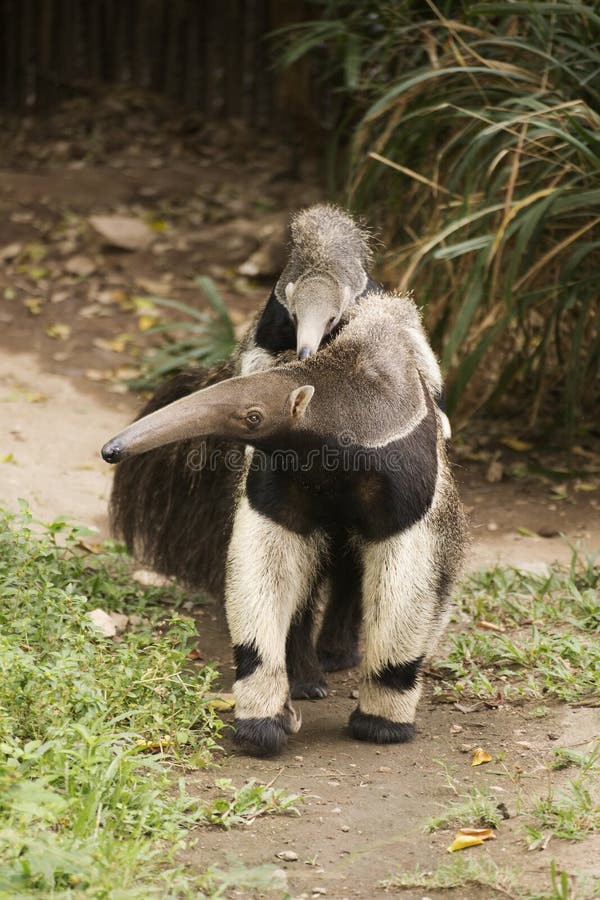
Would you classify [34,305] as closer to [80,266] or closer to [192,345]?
[80,266]

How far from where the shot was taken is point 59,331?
9.79 metres

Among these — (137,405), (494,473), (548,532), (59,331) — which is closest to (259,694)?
(548,532)

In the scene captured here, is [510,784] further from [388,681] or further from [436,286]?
[436,286]

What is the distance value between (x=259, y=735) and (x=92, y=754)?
2.85 feet

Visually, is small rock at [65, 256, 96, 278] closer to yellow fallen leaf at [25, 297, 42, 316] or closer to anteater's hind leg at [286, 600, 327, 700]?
yellow fallen leaf at [25, 297, 42, 316]

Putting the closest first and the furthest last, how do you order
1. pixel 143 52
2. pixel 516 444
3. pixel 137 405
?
pixel 516 444 < pixel 137 405 < pixel 143 52

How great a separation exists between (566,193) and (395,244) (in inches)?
79.7

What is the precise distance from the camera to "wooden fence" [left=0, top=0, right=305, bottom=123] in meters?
14.4

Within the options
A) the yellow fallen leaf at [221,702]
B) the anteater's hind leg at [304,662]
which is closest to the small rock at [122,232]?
the anteater's hind leg at [304,662]

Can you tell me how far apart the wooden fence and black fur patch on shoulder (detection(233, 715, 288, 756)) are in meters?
11.3

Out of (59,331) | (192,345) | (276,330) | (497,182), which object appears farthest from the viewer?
(59,331)

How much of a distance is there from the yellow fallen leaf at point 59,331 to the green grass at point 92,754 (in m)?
4.79

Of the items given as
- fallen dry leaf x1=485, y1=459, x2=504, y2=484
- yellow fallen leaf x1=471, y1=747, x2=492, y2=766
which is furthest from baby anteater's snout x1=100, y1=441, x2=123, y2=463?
fallen dry leaf x1=485, y1=459, x2=504, y2=484

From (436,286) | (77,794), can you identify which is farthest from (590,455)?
(77,794)
